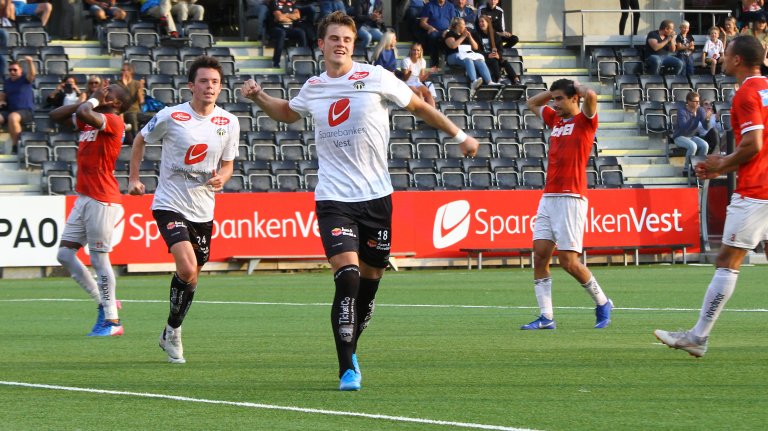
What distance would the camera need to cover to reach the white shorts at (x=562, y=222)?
13000mm

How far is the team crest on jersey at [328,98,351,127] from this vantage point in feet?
28.6

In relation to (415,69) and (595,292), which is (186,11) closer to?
(415,69)

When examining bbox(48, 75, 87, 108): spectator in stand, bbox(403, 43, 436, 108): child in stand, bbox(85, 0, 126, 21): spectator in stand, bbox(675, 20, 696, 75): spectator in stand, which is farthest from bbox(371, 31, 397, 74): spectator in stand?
bbox(675, 20, 696, 75): spectator in stand

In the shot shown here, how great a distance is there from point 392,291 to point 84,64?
12.7 m

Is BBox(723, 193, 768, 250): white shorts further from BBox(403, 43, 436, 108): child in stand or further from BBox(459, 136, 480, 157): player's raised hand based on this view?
BBox(403, 43, 436, 108): child in stand

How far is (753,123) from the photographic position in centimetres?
932

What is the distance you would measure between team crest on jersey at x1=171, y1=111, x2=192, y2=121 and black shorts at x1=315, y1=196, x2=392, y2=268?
2.39 m

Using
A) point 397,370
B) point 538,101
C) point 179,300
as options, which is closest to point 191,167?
point 179,300

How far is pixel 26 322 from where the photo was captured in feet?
48.1

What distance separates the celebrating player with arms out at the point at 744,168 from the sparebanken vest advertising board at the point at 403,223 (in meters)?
15.7

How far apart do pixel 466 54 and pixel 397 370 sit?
22.6 meters

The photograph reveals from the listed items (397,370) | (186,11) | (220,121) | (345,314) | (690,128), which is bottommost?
(397,370)

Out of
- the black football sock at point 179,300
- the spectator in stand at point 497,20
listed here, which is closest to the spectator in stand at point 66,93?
the spectator in stand at point 497,20

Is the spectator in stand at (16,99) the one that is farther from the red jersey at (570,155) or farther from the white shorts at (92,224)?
the red jersey at (570,155)
